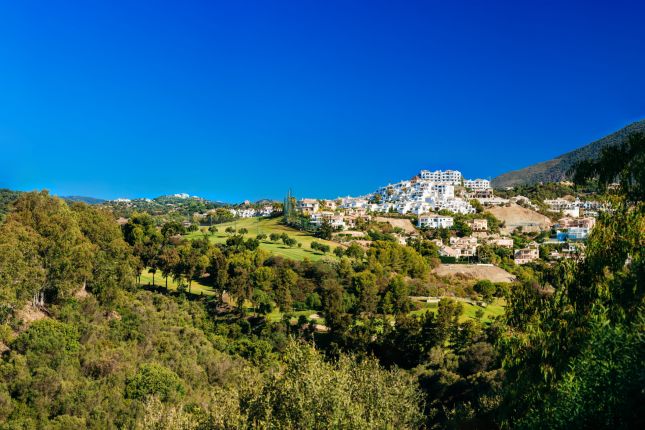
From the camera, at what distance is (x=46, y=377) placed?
74.0 feet

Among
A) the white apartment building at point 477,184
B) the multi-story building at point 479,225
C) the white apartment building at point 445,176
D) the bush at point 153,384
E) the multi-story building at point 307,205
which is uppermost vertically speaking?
the white apartment building at point 445,176

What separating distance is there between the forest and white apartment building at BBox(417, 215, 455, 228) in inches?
1761

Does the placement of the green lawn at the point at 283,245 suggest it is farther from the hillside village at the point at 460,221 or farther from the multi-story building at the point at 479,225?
the multi-story building at the point at 479,225

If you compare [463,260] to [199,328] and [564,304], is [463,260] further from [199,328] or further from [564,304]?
[564,304]

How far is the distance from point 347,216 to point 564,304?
339 feet

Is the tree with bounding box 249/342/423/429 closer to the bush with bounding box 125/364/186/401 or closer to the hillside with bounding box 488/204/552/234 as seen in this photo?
the bush with bounding box 125/364/186/401

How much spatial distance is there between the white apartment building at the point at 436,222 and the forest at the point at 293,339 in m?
44.7

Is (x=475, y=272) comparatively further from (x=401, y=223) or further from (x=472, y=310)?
(x=401, y=223)

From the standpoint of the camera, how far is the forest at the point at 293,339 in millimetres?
8859

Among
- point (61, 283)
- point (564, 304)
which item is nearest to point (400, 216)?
point (61, 283)

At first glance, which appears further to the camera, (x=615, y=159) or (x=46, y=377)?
(x=46, y=377)

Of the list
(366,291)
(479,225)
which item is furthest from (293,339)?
(479,225)

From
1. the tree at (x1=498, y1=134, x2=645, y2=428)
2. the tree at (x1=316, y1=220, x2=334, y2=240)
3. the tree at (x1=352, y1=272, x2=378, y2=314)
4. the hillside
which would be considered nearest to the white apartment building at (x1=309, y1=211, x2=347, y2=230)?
the tree at (x1=316, y1=220, x2=334, y2=240)

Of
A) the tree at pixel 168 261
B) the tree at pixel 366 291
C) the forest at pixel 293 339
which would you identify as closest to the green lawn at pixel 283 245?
the forest at pixel 293 339
